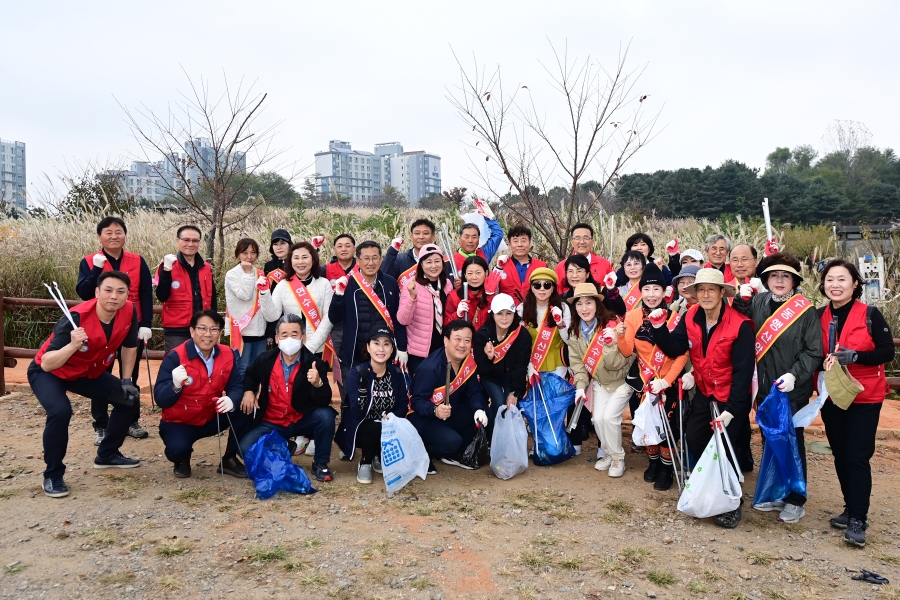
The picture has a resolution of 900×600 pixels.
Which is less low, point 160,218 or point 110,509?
point 160,218

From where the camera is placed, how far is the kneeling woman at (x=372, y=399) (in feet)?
15.0

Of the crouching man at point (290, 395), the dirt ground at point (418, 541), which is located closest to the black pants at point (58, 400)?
the dirt ground at point (418, 541)

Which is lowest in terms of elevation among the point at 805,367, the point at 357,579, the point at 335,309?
the point at 357,579

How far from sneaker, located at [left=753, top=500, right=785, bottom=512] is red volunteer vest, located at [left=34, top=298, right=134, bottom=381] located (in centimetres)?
433

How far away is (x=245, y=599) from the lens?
2938 millimetres

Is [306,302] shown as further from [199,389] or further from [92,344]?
[92,344]

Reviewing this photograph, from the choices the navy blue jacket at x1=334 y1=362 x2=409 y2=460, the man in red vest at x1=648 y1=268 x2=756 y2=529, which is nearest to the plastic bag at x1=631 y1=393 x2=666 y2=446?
the man in red vest at x1=648 y1=268 x2=756 y2=529

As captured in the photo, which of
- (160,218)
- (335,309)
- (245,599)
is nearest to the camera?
(245,599)

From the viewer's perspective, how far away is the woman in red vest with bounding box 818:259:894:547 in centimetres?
364

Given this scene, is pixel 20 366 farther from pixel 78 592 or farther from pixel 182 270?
pixel 78 592

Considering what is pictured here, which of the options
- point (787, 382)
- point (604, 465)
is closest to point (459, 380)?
point (604, 465)

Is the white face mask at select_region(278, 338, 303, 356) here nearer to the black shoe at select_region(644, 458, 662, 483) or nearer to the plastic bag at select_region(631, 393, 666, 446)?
the plastic bag at select_region(631, 393, 666, 446)

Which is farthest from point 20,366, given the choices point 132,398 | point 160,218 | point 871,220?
point 871,220

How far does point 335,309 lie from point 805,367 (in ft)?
10.4
